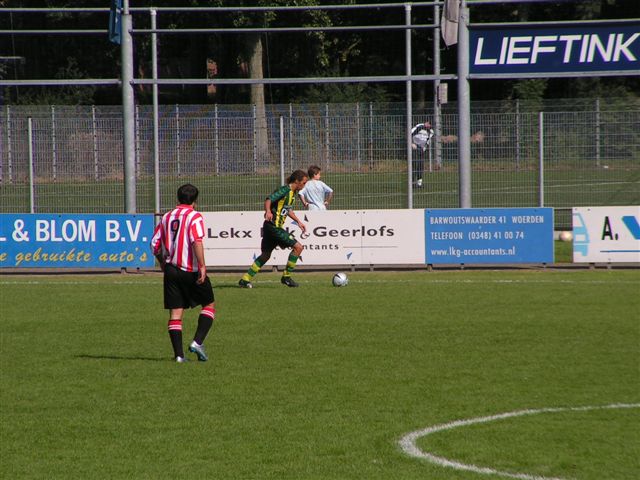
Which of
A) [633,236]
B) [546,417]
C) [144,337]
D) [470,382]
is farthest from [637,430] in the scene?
[633,236]

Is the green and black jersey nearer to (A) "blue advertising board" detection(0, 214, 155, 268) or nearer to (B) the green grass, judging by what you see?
(A) "blue advertising board" detection(0, 214, 155, 268)

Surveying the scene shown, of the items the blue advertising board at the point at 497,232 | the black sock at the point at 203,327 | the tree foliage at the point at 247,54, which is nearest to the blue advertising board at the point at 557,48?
the blue advertising board at the point at 497,232

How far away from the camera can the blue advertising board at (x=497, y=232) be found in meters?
21.2

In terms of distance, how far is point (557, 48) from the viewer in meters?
22.1

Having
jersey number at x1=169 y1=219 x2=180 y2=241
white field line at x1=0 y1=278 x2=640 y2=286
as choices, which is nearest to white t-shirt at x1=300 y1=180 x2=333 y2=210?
white field line at x1=0 y1=278 x2=640 y2=286

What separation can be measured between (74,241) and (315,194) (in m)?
4.55

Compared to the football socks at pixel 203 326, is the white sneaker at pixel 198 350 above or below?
below

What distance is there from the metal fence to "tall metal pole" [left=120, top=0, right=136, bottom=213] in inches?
24.5

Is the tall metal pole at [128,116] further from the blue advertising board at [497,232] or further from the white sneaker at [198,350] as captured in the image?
the white sneaker at [198,350]

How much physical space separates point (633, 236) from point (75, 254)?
1009 cm

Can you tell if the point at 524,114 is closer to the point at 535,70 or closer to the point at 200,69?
the point at 535,70

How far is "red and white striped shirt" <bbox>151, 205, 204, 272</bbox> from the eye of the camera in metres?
11.4

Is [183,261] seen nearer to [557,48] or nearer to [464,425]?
[464,425]

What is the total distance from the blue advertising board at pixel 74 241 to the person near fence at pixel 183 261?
1002cm
